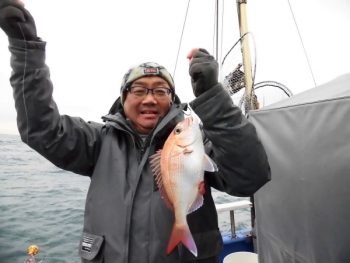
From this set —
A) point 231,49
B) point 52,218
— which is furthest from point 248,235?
point 52,218

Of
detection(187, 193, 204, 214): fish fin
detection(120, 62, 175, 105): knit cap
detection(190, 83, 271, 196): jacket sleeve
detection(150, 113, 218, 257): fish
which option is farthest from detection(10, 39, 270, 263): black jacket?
detection(120, 62, 175, 105): knit cap

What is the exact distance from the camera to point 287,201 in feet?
7.39

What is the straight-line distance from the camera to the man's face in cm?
222

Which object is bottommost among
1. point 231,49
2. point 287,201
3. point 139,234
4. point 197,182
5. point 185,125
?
point 139,234

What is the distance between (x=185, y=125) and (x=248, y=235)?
383 cm

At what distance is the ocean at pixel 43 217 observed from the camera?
7.04m

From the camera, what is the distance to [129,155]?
2.06m

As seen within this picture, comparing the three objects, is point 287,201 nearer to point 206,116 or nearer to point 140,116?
point 206,116

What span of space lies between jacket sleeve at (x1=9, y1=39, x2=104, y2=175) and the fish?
87cm

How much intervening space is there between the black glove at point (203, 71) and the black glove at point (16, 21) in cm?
129

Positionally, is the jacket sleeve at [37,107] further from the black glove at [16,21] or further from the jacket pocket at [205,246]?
the jacket pocket at [205,246]

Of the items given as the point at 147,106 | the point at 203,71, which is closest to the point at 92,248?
the point at 147,106

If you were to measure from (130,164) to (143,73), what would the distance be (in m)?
0.92

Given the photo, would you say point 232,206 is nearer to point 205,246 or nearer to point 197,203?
point 205,246
